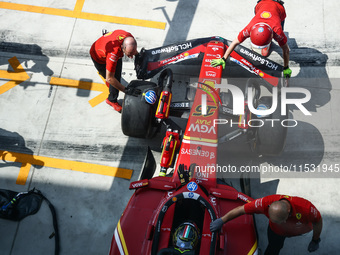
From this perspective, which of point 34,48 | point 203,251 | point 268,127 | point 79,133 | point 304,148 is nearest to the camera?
point 203,251

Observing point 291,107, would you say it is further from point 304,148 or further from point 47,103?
point 47,103

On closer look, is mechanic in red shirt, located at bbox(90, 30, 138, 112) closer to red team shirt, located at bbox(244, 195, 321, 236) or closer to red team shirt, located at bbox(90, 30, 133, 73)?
red team shirt, located at bbox(90, 30, 133, 73)

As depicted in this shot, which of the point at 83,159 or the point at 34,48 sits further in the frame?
the point at 34,48

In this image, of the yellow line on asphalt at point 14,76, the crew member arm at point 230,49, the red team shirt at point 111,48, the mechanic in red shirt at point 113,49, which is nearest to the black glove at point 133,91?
the mechanic in red shirt at point 113,49

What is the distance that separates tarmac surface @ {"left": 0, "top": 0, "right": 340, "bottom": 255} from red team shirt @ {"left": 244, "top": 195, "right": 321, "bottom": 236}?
1391mm

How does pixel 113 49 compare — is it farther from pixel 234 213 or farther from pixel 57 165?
pixel 234 213

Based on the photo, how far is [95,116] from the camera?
20.7ft

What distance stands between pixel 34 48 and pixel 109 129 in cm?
261

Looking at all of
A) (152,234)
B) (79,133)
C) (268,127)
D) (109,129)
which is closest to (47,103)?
(79,133)

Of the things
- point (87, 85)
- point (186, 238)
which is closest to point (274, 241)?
point (186, 238)

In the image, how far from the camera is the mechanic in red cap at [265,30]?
16.2ft

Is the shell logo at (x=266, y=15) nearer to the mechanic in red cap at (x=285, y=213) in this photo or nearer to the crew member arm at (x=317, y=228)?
the mechanic in red cap at (x=285, y=213)

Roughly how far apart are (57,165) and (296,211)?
4.12 meters

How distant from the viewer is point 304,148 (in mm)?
5773
